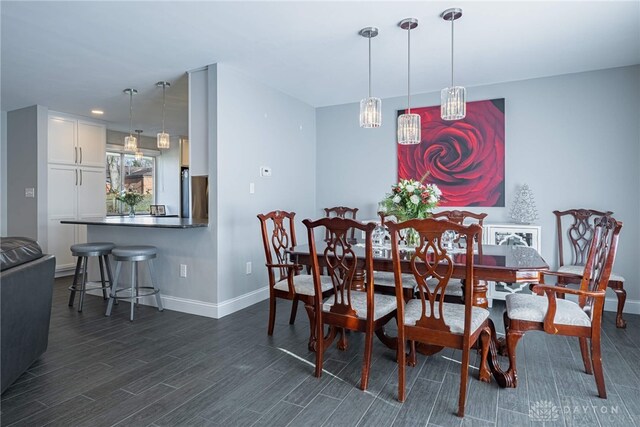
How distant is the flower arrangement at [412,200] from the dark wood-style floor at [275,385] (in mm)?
1012

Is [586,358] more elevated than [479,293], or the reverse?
[479,293]

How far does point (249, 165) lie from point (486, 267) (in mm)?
2646

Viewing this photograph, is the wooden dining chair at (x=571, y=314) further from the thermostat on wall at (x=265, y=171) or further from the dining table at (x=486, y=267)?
the thermostat on wall at (x=265, y=171)

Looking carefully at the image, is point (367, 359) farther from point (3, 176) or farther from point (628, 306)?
point (3, 176)

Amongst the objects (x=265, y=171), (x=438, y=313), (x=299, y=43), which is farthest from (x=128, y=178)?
(x=438, y=313)

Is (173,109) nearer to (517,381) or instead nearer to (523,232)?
(523,232)

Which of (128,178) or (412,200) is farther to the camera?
(128,178)

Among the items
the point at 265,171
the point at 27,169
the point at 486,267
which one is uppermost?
the point at 27,169

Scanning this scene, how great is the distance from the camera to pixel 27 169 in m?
5.22

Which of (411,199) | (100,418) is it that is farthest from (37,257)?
(411,199)

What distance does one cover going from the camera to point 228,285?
374 cm

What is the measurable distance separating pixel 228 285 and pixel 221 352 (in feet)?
3.45

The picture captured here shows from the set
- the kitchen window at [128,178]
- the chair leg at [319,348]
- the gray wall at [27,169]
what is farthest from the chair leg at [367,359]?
the kitchen window at [128,178]

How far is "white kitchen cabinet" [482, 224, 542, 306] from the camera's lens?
12.4 feet
